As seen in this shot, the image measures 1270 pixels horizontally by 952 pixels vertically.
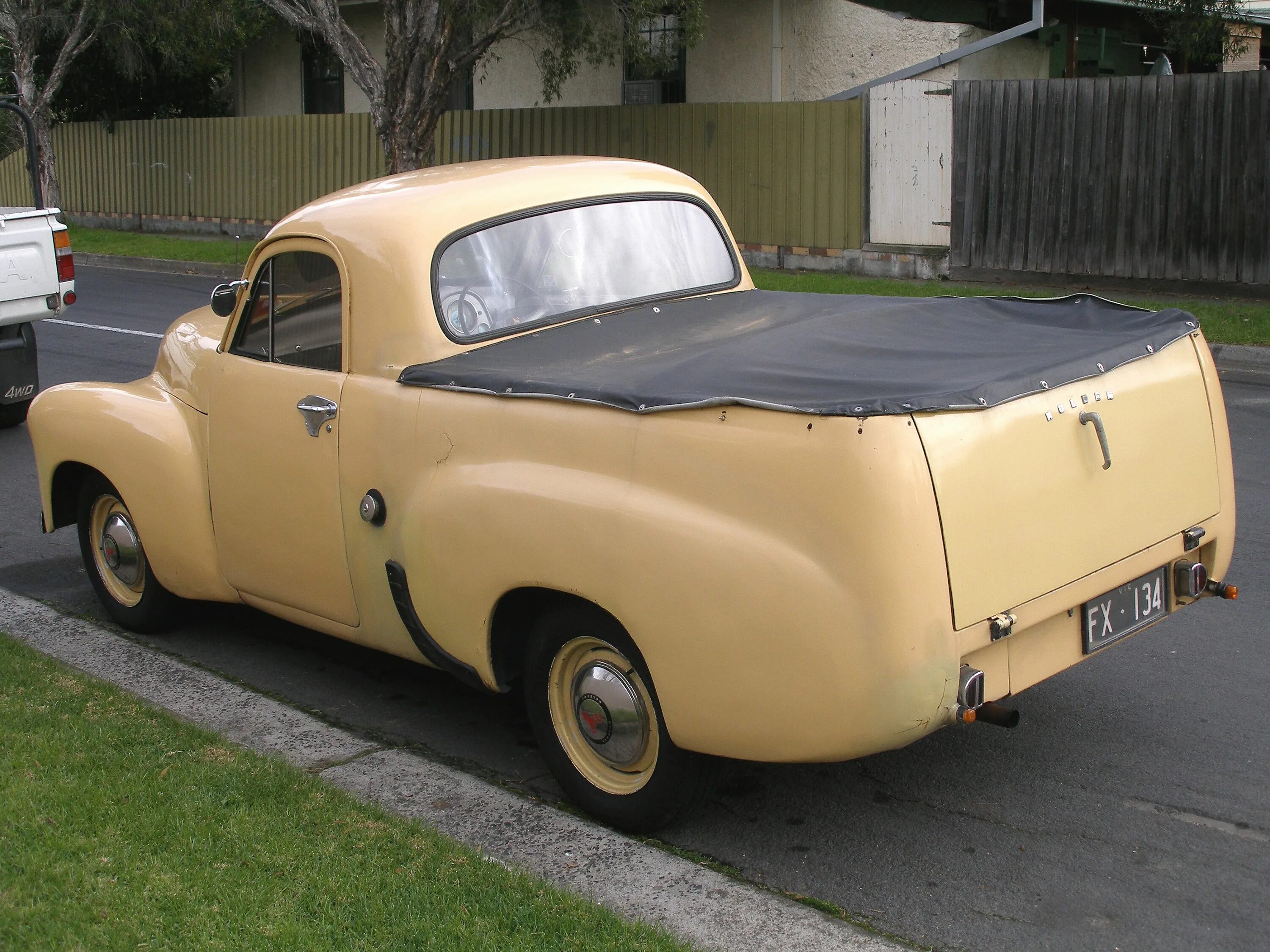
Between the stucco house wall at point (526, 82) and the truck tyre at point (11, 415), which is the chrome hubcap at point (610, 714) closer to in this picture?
the truck tyre at point (11, 415)

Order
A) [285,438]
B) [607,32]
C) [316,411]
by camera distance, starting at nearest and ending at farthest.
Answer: [316,411] → [285,438] → [607,32]

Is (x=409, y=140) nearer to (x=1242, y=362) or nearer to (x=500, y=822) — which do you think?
(x=1242, y=362)

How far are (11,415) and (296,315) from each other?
6.17 metres

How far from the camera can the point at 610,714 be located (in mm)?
3873

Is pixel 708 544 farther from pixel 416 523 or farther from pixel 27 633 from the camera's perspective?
→ pixel 27 633

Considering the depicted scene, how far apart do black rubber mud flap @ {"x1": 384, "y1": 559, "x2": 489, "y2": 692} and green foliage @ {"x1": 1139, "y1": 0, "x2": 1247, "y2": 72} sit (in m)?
12.3

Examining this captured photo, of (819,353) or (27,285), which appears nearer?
(819,353)

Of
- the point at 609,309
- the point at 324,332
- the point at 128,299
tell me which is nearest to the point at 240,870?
the point at 324,332

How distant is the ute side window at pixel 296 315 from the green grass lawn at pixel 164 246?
15937mm

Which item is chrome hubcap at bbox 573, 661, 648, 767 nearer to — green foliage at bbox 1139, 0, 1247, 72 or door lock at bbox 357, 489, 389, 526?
door lock at bbox 357, 489, 389, 526

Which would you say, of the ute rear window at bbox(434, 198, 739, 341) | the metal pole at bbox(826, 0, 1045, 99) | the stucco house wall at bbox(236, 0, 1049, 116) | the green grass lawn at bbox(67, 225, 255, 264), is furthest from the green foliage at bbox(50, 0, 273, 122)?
Answer: the ute rear window at bbox(434, 198, 739, 341)

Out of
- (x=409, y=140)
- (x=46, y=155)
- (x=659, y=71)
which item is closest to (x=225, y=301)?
(x=409, y=140)

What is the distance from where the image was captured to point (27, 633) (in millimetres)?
5766

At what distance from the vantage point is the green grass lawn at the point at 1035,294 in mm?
11883
